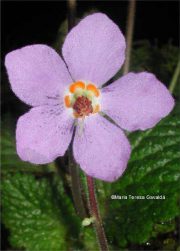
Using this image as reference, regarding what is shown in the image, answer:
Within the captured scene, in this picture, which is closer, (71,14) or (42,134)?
(42,134)

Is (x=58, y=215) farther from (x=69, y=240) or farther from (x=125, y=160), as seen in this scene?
(x=125, y=160)

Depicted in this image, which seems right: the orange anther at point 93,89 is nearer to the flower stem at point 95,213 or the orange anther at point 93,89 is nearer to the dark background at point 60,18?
the flower stem at point 95,213

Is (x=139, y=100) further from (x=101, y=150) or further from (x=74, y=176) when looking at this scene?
(x=74, y=176)

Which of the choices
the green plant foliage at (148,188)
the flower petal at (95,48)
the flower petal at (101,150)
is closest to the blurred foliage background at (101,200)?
the green plant foliage at (148,188)

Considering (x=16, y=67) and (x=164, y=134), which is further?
(x=164, y=134)

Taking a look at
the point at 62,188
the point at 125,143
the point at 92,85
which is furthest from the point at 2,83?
the point at 125,143

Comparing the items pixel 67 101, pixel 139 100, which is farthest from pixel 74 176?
pixel 139 100
